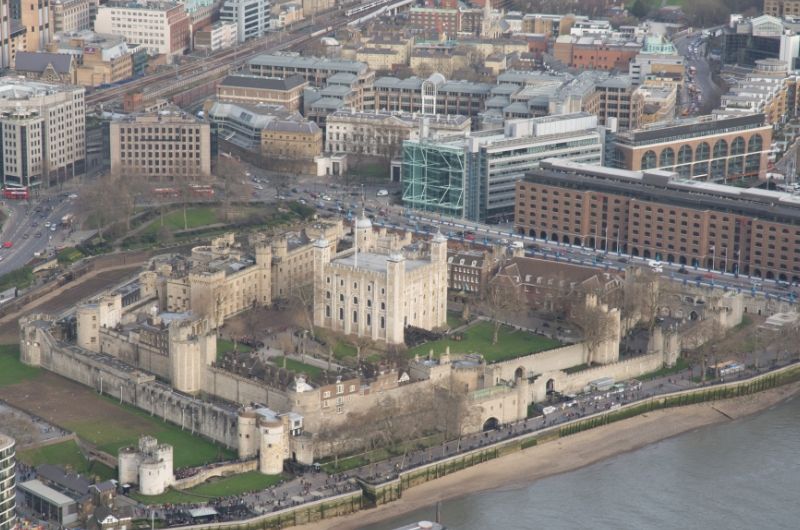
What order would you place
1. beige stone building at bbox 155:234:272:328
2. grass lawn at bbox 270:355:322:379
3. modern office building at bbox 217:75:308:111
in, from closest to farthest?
grass lawn at bbox 270:355:322:379, beige stone building at bbox 155:234:272:328, modern office building at bbox 217:75:308:111

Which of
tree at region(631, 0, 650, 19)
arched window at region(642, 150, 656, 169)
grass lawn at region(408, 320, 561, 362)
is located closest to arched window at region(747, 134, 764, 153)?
arched window at region(642, 150, 656, 169)

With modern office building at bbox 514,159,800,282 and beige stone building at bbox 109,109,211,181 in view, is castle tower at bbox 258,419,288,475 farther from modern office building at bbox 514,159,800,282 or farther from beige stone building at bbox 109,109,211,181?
beige stone building at bbox 109,109,211,181

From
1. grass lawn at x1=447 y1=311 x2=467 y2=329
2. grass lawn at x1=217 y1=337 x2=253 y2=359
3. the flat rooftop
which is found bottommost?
grass lawn at x1=217 y1=337 x2=253 y2=359

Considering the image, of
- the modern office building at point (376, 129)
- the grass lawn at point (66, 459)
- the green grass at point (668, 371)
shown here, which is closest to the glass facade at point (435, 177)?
the modern office building at point (376, 129)

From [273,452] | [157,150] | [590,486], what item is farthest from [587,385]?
[157,150]

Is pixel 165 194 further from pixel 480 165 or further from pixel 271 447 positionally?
pixel 271 447

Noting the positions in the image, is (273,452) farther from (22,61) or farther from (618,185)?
(22,61)
